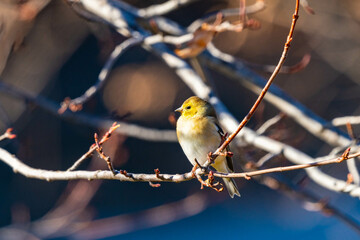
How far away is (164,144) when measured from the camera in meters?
6.60

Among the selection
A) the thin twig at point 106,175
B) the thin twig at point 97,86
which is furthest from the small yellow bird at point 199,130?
the thin twig at point 106,175

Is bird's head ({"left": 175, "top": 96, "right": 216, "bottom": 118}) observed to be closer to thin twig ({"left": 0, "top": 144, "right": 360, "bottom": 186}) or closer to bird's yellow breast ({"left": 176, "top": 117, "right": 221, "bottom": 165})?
bird's yellow breast ({"left": 176, "top": 117, "right": 221, "bottom": 165})

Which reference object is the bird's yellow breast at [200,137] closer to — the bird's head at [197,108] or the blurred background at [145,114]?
the bird's head at [197,108]

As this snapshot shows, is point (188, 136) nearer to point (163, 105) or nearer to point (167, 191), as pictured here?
point (163, 105)

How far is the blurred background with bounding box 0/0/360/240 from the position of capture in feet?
13.0

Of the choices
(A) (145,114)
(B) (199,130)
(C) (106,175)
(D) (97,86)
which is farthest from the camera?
(A) (145,114)

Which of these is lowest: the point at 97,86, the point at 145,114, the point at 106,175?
the point at 106,175

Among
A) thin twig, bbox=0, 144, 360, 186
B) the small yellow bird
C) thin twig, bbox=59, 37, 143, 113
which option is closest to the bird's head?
the small yellow bird

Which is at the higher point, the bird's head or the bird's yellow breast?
the bird's head

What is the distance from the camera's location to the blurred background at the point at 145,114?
156 inches

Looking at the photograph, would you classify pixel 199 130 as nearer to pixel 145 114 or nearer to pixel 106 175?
pixel 106 175

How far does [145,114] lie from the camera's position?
219 inches

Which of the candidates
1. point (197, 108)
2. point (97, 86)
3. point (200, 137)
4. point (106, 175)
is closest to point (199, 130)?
point (200, 137)

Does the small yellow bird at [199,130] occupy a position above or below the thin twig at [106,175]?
above
